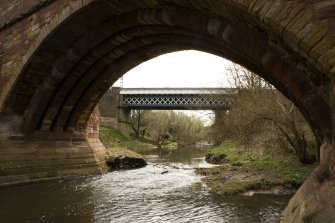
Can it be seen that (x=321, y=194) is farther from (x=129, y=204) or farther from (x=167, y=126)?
(x=167, y=126)

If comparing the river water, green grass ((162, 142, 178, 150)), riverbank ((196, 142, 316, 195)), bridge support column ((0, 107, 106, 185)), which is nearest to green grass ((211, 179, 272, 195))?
riverbank ((196, 142, 316, 195))

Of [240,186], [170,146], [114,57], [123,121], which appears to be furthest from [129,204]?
[170,146]

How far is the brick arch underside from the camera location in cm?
565

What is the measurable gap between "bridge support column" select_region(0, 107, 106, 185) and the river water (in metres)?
0.88

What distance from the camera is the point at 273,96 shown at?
1366cm

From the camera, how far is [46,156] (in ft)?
47.0

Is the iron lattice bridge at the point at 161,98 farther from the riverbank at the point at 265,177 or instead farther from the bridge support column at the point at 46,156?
the riverbank at the point at 265,177

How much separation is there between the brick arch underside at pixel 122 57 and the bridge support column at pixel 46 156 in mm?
487

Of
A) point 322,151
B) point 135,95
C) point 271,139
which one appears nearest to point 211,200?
point 322,151

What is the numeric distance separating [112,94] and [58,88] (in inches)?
1163

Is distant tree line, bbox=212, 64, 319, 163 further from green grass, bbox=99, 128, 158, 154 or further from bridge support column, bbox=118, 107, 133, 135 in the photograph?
bridge support column, bbox=118, 107, 133, 135

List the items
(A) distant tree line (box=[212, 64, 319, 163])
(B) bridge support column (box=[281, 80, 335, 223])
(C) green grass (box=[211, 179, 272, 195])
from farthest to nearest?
(A) distant tree line (box=[212, 64, 319, 163]), (C) green grass (box=[211, 179, 272, 195]), (B) bridge support column (box=[281, 80, 335, 223])

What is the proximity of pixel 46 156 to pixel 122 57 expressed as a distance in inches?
202

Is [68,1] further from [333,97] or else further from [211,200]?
[333,97]
